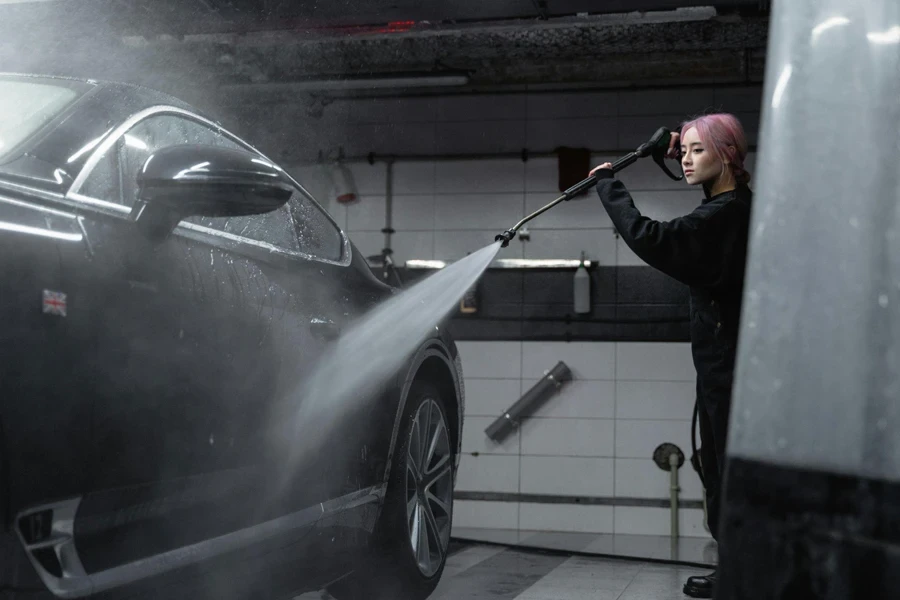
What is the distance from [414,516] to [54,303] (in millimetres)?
1835

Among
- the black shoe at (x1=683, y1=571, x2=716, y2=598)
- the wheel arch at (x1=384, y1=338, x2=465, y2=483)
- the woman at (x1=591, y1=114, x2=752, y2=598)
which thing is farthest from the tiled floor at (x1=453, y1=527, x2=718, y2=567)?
the woman at (x1=591, y1=114, x2=752, y2=598)

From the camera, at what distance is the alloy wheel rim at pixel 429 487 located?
3.07 metres

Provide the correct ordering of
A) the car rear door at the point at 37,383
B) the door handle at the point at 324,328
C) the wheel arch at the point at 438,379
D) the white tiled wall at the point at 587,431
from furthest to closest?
the white tiled wall at the point at 587,431, the wheel arch at the point at 438,379, the door handle at the point at 324,328, the car rear door at the point at 37,383

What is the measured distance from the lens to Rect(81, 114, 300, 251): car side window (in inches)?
71.7

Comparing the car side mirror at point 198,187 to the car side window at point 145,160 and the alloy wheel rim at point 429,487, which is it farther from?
the alloy wheel rim at point 429,487

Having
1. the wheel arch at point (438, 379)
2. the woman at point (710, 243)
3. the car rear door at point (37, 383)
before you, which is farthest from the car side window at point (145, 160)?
the woman at point (710, 243)

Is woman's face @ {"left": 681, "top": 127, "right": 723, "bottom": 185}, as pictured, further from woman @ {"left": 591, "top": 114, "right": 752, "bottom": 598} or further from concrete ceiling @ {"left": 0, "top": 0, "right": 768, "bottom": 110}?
concrete ceiling @ {"left": 0, "top": 0, "right": 768, "bottom": 110}

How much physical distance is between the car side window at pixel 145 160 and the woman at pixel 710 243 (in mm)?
998

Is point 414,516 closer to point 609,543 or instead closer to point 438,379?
point 438,379

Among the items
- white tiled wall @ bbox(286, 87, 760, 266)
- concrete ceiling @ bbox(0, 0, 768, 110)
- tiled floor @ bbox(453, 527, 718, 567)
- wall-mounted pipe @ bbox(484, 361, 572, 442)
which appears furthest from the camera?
white tiled wall @ bbox(286, 87, 760, 266)

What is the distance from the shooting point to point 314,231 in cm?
281

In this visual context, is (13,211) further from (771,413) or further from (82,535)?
(771,413)

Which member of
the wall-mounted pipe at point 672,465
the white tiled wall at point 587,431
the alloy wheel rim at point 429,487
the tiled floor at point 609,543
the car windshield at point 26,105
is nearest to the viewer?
the car windshield at point 26,105

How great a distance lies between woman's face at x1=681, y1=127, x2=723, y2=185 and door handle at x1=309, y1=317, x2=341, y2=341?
135 cm
